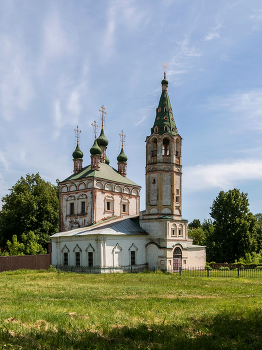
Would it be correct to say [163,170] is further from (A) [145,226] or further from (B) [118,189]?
(B) [118,189]

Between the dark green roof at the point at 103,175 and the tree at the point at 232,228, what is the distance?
9822 mm

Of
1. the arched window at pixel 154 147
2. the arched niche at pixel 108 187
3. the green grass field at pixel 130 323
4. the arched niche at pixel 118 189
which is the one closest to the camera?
the green grass field at pixel 130 323

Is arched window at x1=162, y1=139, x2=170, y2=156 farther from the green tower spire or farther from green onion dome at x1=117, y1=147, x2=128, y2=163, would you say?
green onion dome at x1=117, y1=147, x2=128, y2=163

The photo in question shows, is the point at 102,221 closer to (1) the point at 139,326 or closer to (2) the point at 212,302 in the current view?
(2) the point at 212,302

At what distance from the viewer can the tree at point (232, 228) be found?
110ft

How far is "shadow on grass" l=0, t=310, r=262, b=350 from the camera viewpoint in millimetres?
6438

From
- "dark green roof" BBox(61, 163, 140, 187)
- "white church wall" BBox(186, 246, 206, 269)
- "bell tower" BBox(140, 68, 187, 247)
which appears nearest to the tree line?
"white church wall" BBox(186, 246, 206, 269)

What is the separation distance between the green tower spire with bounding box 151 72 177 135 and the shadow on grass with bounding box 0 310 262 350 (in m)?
22.7

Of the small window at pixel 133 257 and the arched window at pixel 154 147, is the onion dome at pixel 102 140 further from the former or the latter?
the small window at pixel 133 257

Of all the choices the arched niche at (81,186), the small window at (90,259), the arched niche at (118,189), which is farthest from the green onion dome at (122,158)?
the small window at (90,259)

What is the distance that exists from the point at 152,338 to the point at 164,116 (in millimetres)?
24803

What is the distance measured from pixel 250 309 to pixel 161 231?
17791 mm

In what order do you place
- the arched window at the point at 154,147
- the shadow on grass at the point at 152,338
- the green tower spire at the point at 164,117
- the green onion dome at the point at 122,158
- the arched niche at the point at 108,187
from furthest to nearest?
1. the green onion dome at the point at 122,158
2. the arched niche at the point at 108,187
3. the green tower spire at the point at 164,117
4. the arched window at the point at 154,147
5. the shadow on grass at the point at 152,338

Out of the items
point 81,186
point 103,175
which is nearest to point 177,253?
point 103,175
